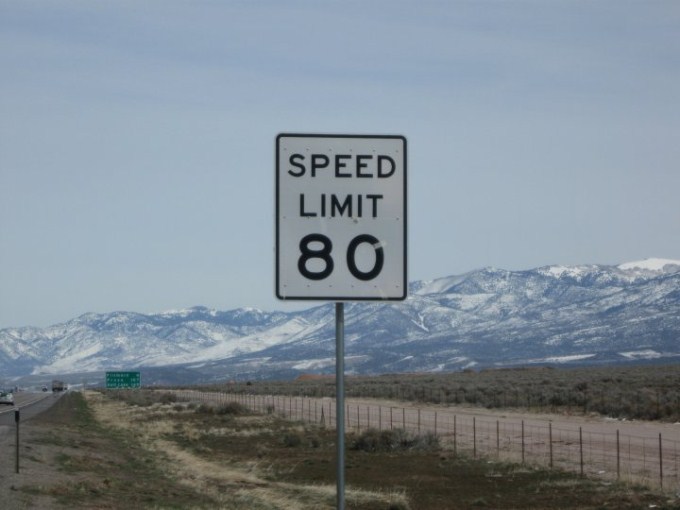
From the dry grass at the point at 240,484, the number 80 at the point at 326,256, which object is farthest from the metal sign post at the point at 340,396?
the dry grass at the point at 240,484

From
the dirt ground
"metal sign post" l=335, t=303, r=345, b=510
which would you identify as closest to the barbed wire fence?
the dirt ground

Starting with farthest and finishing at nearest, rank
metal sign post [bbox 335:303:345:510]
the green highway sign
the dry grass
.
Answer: the green highway sign, the dry grass, metal sign post [bbox 335:303:345:510]

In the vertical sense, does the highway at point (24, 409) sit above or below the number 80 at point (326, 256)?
below

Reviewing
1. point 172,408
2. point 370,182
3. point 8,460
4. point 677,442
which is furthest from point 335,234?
point 172,408

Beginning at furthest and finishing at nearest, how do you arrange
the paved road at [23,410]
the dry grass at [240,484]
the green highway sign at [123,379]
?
the green highway sign at [123,379] → the paved road at [23,410] → the dry grass at [240,484]

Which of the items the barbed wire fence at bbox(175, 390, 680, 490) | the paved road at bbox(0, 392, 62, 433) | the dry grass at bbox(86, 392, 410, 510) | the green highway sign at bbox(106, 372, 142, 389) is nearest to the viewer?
the dry grass at bbox(86, 392, 410, 510)

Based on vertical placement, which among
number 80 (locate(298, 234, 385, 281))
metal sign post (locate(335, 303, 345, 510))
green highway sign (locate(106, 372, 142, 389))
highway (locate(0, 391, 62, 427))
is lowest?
highway (locate(0, 391, 62, 427))

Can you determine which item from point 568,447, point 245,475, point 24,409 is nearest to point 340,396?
point 245,475

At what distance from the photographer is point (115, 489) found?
2609 centimetres

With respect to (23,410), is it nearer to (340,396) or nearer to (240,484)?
(240,484)

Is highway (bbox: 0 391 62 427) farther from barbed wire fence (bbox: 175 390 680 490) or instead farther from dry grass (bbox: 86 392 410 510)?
barbed wire fence (bbox: 175 390 680 490)

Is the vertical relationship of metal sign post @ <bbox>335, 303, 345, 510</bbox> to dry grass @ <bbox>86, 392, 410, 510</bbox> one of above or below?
above

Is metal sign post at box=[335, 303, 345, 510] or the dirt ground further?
the dirt ground

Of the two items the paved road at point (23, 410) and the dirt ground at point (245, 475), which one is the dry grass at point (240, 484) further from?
the paved road at point (23, 410)
